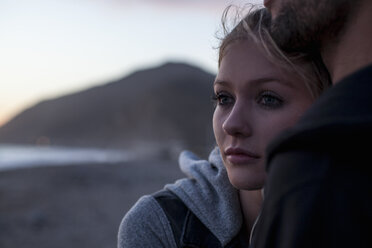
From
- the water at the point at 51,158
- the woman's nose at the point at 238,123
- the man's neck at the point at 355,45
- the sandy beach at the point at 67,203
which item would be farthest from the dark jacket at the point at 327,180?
the water at the point at 51,158

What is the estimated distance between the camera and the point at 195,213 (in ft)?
6.15

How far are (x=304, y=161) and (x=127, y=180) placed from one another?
1590cm

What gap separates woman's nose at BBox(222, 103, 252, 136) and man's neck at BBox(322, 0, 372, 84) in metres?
0.54

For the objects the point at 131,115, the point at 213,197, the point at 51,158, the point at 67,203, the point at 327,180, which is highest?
the point at 327,180

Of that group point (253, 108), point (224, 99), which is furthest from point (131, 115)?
point (253, 108)

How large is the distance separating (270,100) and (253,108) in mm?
79

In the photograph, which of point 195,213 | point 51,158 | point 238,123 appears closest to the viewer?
point 238,123

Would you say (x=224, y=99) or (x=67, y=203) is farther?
(x=67, y=203)

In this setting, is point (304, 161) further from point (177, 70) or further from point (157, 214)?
point (177, 70)

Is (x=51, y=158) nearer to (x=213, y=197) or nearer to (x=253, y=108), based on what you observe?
(x=213, y=197)

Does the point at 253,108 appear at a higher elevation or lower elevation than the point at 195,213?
higher

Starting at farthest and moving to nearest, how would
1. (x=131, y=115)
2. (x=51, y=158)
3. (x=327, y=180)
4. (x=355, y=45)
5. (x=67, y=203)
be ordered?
Answer: (x=131, y=115) → (x=51, y=158) → (x=67, y=203) → (x=355, y=45) → (x=327, y=180)

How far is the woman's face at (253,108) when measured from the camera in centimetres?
169

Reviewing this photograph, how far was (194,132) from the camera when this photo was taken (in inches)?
→ 2413
